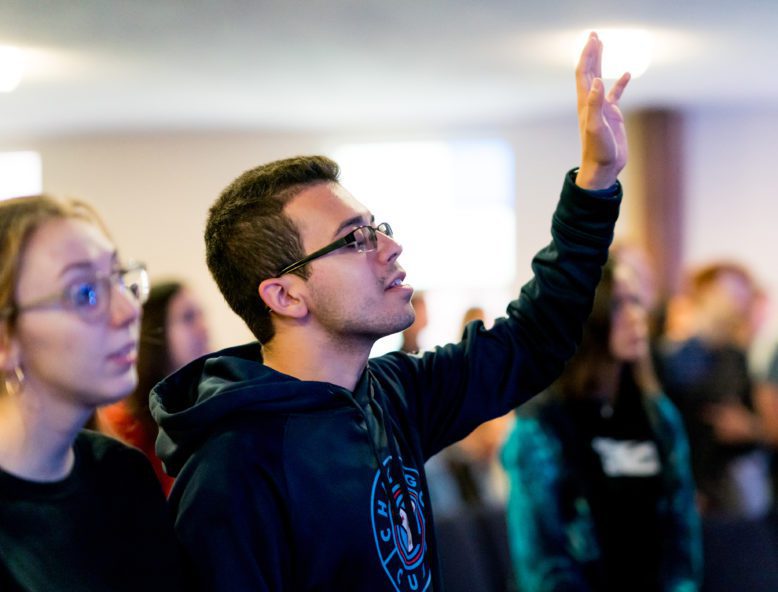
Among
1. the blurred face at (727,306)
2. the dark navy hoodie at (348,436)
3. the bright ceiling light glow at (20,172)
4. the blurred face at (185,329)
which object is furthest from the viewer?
the bright ceiling light glow at (20,172)

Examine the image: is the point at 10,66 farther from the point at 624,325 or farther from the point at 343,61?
the point at 624,325

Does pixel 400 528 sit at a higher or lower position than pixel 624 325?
lower

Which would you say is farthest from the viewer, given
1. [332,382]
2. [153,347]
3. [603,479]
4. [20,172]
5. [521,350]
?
[20,172]

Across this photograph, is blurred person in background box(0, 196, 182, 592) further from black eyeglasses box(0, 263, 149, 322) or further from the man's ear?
the man's ear

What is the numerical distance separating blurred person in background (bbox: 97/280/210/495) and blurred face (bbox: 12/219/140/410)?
133cm

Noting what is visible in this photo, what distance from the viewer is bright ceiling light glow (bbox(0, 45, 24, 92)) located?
15.7ft

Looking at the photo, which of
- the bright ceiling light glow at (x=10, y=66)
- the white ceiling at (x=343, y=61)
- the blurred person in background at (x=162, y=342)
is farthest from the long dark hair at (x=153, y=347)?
the bright ceiling light glow at (x=10, y=66)

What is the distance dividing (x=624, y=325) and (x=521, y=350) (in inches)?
36.9

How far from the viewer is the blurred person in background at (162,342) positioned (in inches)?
99.8

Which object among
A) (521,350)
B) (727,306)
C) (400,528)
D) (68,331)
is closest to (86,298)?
(68,331)

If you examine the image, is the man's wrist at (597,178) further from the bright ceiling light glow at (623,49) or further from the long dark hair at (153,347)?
the bright ceiling light glow at (623,49)

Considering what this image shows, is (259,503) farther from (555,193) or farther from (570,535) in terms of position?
(555,193)

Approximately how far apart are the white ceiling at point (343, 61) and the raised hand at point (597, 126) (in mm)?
2558

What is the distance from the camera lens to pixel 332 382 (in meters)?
1.55
